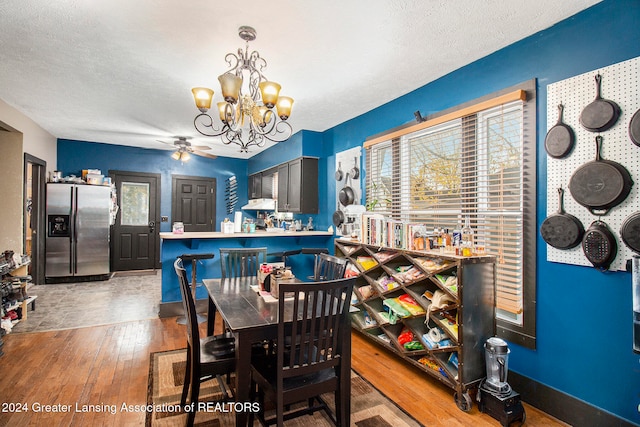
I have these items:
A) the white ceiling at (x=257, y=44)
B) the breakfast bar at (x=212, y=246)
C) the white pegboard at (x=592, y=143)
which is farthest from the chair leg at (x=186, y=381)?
the white pegboard at (x=592, y=143)

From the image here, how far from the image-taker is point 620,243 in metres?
1.89

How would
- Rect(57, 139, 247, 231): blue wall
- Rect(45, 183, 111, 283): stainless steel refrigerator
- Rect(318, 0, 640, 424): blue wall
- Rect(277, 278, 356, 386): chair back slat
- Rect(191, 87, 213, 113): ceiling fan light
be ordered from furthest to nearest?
Rect(57, 139, 247, 231): blue wall, Rect(45, 183, 111, 283): stainless steel refrigerator, Rect(191, 87, 213, 113): ceiling fan light, Rect(318, 0, 640, 424): blue wall, Rect(277, 278, 356, 386): chair back slat

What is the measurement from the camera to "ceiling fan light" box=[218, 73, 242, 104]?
219 centimetres

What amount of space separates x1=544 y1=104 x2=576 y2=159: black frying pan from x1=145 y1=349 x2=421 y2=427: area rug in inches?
79.5

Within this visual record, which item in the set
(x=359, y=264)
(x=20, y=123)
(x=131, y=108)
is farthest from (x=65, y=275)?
(x=359, y=264)

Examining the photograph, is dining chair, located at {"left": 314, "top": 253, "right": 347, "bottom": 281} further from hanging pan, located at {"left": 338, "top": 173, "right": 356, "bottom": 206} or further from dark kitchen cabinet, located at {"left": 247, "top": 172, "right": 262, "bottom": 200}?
dark kitchen cabinet, located at {"left": 247, "top": 172, "right": 262, "bottom": 200}

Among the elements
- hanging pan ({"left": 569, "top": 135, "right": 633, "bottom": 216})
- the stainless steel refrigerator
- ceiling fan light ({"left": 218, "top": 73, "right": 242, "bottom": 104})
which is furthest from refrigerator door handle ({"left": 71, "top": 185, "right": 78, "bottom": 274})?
hanging pan ({"left": 569, "top": 135, "right": 633, "bottom": 216})

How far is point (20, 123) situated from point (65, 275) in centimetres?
278

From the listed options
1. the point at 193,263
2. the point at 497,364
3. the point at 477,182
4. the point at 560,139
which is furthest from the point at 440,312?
the point at 193,263

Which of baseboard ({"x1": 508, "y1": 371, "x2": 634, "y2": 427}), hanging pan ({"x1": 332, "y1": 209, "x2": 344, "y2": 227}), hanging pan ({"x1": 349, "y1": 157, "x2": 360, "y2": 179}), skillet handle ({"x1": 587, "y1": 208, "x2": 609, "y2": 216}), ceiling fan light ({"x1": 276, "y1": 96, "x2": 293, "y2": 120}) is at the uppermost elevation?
ceiling fan light ({"x1": 276, "y1": 96, "x2": 293, "y2": 120})

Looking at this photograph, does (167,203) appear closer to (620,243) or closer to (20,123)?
(20,123)

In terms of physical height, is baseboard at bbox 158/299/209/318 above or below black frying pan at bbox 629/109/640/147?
below

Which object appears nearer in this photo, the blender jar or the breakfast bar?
the blender jar

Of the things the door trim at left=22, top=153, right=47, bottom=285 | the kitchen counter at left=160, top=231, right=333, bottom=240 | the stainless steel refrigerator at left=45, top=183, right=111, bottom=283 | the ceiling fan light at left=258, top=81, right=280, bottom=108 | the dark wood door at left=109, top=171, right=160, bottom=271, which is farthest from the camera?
the dark wood door at left=109, top=171, right=160, bottom=271
